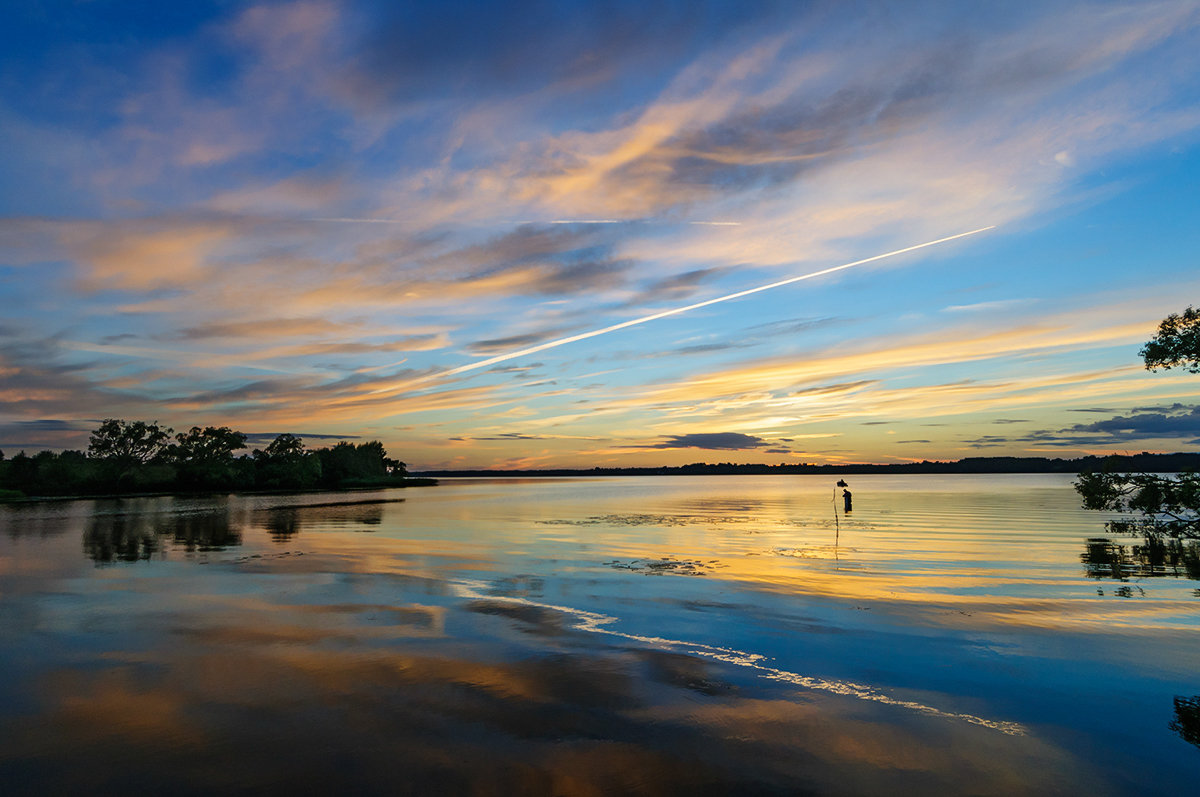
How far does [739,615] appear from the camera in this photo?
18.2 metres

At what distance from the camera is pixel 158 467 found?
118750 millimetres

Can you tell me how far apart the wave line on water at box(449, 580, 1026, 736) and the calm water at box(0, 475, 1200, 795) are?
0.36 ft

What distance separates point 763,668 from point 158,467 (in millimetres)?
140341

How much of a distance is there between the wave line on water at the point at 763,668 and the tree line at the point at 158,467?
11822 centimetres

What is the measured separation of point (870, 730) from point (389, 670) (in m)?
9.72

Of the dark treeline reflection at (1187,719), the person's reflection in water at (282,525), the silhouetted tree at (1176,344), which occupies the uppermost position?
the silhouetted tree at (1176,344)

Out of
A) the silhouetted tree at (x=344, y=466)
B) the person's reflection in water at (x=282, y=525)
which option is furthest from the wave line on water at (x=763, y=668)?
the silhouetted tree at (x=344, y=466)

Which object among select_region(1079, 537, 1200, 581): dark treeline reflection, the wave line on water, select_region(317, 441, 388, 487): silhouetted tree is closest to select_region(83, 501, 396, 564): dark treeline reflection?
the wave line on water

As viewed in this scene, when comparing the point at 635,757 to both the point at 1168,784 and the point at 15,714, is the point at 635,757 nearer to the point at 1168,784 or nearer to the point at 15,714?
the point at 1168,784

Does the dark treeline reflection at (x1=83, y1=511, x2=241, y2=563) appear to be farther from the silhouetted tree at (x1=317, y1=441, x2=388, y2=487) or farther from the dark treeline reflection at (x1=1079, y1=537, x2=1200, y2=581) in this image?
the silhouetted tree at (x1=317, y1=441, x2=388, y2=487)

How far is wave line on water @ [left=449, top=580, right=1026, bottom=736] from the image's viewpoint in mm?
10664

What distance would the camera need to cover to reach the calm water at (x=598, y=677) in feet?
28.7

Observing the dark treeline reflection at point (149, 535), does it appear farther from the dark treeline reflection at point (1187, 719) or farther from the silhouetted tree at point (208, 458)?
the silhouetted tree at point (208, 458)

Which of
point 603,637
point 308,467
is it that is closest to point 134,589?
point 603,637
